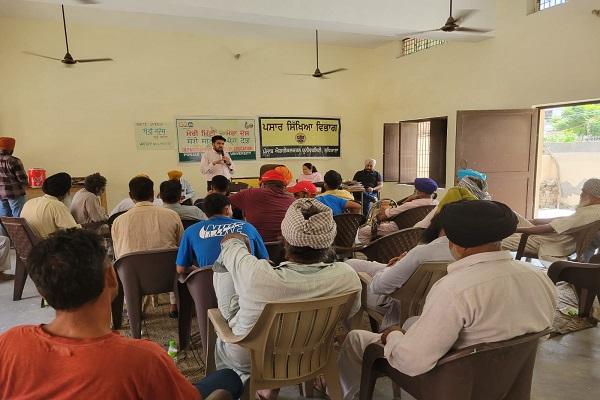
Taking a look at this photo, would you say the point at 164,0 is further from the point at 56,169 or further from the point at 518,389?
the point at 518,389

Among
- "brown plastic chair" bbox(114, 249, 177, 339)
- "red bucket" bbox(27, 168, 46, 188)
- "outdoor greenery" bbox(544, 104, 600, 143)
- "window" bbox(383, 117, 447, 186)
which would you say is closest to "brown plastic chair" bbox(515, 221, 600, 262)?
"brown plastic chair" bbox(114, 249, 177, 339)

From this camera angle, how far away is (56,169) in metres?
6.64

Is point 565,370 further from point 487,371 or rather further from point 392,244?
point 487,371

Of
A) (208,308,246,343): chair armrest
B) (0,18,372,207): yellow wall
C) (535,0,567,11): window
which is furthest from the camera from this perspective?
(0,18,372,207): yellow wall

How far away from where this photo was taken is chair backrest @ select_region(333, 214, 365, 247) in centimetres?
345

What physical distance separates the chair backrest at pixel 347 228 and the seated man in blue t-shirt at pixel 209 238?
125 centimetres

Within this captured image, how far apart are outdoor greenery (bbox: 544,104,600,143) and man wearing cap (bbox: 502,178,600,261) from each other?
639 centimetres

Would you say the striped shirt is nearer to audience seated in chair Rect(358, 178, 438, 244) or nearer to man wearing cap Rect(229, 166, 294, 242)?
man wearing cap Rect(229, 166, 294, 242)

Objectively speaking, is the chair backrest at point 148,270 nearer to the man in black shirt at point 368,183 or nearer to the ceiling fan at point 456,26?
the ceiling fan at point 456,26

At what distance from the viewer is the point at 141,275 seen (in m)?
2.47

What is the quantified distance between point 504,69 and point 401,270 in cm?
525

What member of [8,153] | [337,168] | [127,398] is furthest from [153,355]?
[337,168]

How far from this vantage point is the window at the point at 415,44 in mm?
7249

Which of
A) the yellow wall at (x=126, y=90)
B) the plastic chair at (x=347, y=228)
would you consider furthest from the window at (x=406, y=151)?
the plastic chair at (x=347, y=228)
